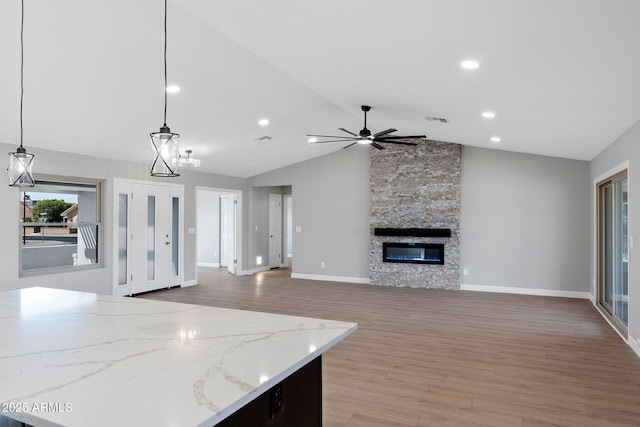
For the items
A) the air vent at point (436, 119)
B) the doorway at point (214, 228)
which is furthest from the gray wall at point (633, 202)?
the doorway at point (214, 228)

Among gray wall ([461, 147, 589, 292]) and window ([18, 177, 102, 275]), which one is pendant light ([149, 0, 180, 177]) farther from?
gray wall ([461, 147, 589, 292])

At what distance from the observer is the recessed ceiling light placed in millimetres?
3331

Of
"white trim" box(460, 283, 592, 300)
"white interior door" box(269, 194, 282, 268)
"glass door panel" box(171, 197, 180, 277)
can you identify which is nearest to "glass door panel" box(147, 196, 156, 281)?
"glass door panel" box(171, 197, 180, 277)

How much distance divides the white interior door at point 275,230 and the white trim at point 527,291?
16.7 feet

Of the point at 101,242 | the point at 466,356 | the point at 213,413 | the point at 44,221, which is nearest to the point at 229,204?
the point at 101,242

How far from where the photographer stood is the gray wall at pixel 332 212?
927cm

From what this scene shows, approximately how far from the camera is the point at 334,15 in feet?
9.63

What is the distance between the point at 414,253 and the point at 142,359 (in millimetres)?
7541

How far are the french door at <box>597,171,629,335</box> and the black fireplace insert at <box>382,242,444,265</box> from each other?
2704mm

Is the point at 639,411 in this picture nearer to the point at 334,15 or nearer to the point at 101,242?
the point at 334,15

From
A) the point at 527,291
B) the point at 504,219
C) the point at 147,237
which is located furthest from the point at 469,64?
the point at 147,237

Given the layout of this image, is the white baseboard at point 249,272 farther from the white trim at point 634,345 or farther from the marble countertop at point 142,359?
the marble countertop at point 142,359

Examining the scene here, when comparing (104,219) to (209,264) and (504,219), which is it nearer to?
(209,264)

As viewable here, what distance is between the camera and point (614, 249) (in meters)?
5.72
